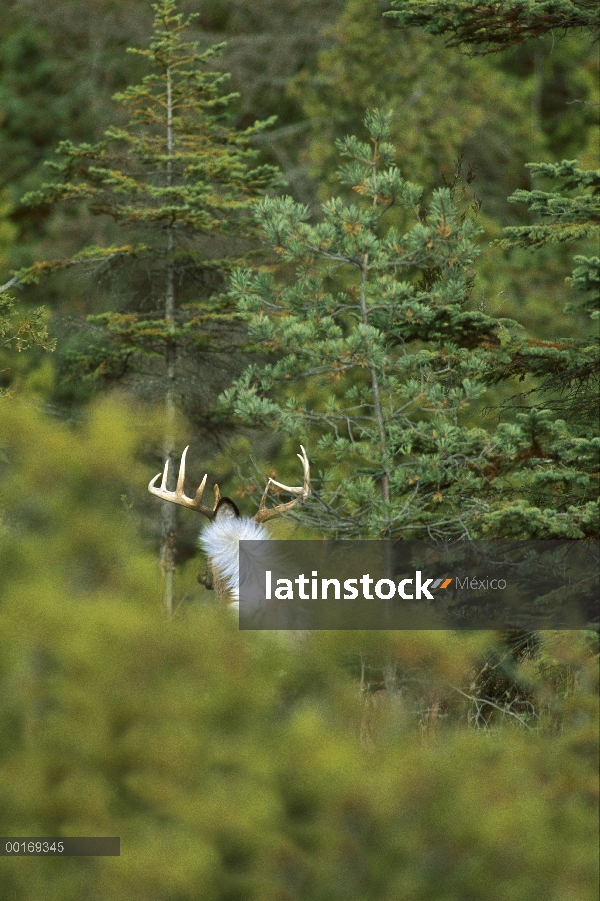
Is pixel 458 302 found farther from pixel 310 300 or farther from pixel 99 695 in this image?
pixel 99 695

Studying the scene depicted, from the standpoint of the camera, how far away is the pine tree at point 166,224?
13188 mm

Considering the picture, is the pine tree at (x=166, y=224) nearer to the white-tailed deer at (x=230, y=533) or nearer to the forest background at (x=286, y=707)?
the white-tailed deer at (x=230, y=533)

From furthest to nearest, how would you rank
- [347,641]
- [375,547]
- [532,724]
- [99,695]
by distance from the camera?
1. [375,547]
2. [532,724]
3. [347,641]
4. [99,695]

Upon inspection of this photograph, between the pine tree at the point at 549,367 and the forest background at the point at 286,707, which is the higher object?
the pine tree at the point at 549,367

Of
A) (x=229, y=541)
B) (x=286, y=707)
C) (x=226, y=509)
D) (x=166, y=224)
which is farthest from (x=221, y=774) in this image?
(x=166, y=224)

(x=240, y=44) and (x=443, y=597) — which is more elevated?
(x=240, y=44)

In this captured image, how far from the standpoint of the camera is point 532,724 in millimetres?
5801

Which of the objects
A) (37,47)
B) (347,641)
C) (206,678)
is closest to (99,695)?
(206,678)

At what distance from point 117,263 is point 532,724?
946 cm

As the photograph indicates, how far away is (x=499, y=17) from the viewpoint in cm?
756

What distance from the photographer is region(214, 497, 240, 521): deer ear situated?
9.01 m

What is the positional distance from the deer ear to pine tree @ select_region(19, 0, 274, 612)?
3683 millimetres

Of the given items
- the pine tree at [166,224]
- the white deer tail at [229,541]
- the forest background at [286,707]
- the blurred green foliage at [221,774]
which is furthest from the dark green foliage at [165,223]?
the blurred green foliage at [221,774]

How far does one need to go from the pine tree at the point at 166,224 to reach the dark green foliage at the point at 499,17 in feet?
17.7
